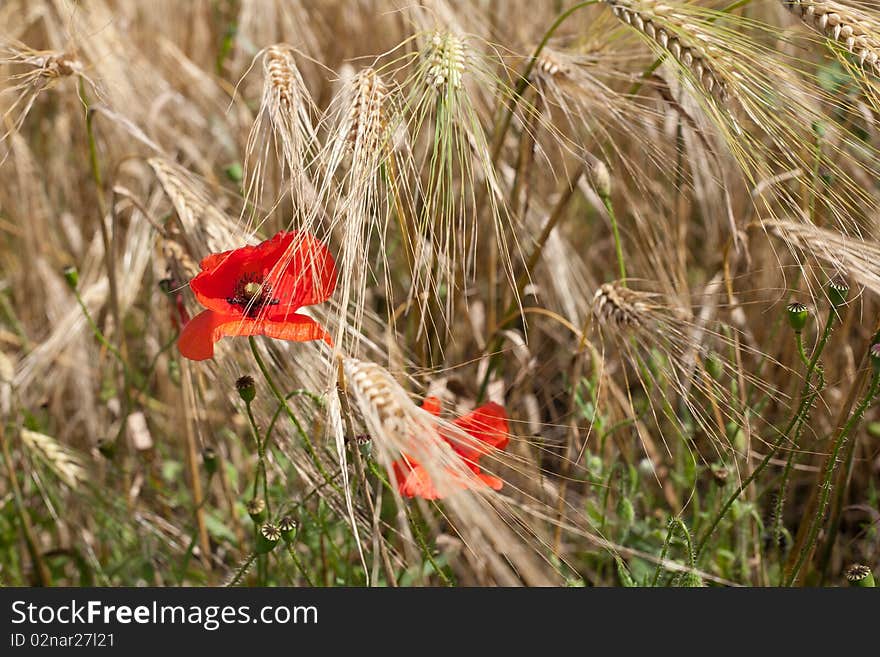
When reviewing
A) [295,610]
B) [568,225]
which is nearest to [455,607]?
[295,610]

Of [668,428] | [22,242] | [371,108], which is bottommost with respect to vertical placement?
[668,428]

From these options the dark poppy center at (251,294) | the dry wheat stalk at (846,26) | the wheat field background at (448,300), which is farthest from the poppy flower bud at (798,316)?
the dark poppy center at (251,294)

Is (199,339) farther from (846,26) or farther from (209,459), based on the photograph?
(846,26)

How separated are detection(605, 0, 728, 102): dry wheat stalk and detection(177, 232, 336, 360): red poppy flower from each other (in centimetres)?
47

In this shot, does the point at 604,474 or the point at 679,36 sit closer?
the point at 679,36

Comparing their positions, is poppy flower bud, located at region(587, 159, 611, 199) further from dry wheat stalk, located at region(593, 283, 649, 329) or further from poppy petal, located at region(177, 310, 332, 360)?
poppy petal, located at region(177, 310, 332, 360)

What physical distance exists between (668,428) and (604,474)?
312mm

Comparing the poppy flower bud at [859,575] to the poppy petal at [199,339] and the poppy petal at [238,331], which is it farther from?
the poppy petal at [199,339]

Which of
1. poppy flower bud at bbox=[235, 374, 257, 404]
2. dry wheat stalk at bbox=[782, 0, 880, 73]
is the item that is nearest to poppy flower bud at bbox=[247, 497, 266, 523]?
poppy flower bud at bbox=[235, 374, 257, 404]

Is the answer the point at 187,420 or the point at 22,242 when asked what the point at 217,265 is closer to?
the point at 187,420

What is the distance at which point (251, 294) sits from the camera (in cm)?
108

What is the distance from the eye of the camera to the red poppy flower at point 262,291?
1.00m

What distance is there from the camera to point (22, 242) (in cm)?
200

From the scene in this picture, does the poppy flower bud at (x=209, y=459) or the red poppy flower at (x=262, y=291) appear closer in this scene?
the red poppy flower at (x=262, y=291)
